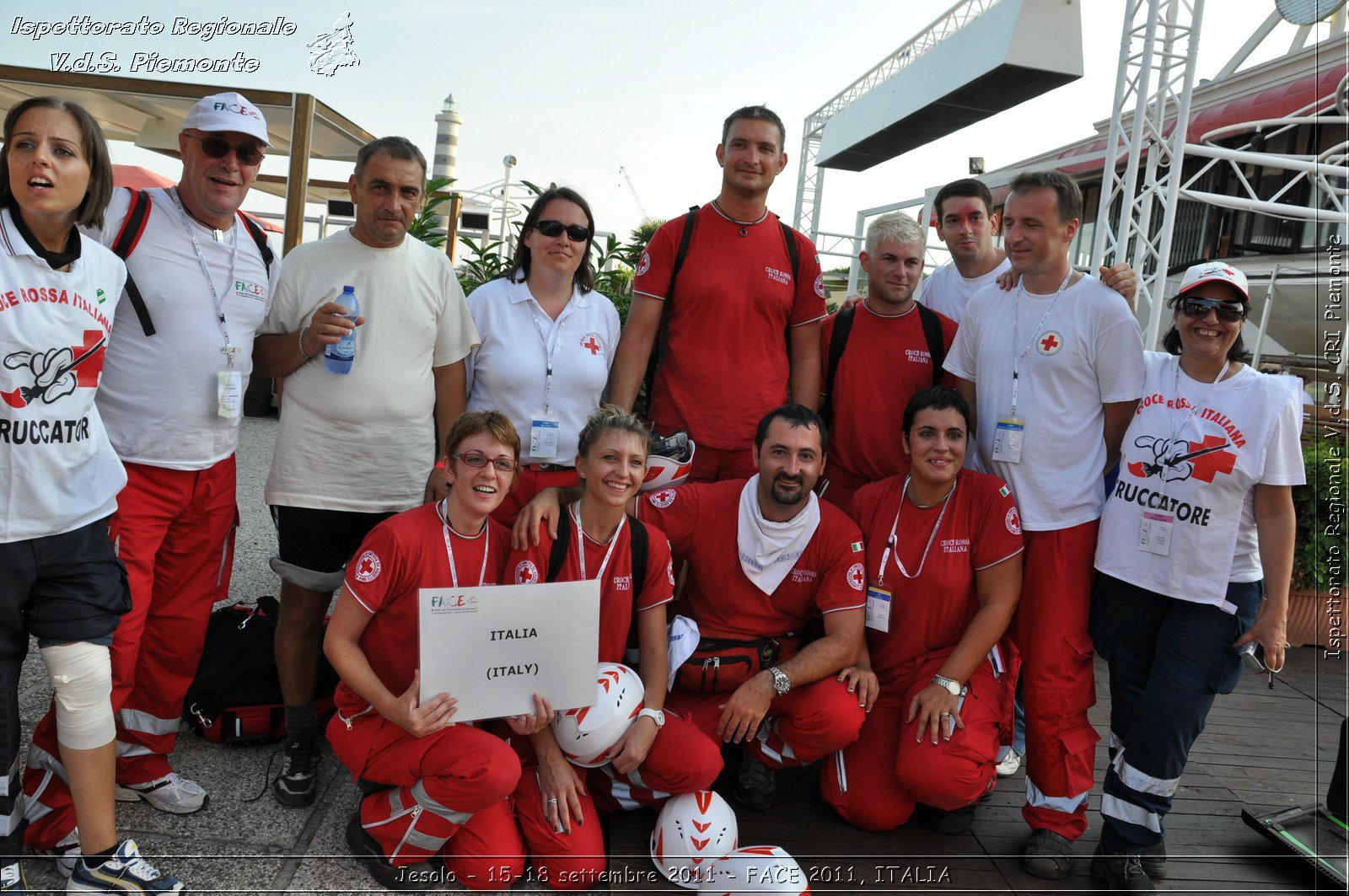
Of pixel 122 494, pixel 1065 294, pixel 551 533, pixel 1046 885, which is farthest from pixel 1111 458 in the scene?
pixel 122 494

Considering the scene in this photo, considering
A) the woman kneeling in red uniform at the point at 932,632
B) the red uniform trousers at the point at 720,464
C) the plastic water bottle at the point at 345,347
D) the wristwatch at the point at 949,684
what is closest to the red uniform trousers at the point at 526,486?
the red uniform trousers at the point at 720,464

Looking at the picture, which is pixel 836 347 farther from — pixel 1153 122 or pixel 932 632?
pixel 1153 122

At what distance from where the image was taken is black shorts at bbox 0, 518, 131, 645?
94.2 inches

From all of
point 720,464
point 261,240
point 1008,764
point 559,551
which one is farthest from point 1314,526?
point 261,240

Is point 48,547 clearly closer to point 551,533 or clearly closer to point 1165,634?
point 551,533

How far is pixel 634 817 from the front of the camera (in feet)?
11.2

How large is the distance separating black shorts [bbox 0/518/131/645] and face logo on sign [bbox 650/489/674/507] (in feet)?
6.23

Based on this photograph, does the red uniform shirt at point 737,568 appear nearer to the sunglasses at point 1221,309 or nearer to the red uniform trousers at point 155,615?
the sunglasses at point 1221,309

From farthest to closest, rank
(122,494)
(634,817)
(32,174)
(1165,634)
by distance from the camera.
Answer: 1. (634,817)
2. (1165,634)
3. (122,494)
4. (32,174)

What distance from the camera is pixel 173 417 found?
9.69 ft

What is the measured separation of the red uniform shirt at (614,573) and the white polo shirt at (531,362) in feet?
1.47

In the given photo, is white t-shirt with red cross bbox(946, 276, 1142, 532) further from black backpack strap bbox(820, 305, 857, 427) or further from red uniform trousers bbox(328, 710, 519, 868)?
red uniform trousers bbox(328, 710, 519, 868)

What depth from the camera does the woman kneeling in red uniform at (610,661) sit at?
2.96 meters

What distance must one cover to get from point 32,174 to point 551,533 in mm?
1875
